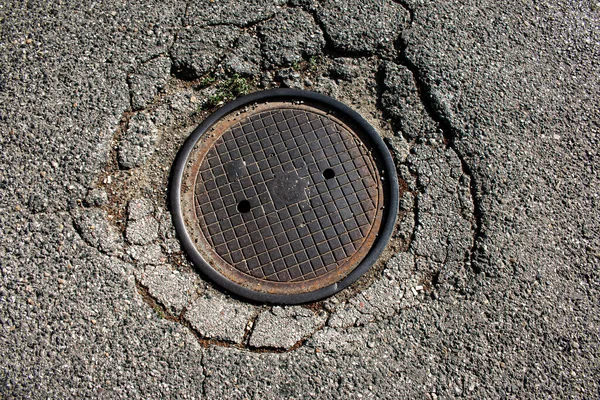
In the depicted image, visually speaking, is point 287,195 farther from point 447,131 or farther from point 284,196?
point 447,131

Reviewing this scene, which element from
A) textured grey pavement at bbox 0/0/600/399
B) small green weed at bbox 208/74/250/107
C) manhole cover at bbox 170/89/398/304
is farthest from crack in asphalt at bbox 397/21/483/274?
small green weed at bbox 208/74/250/107

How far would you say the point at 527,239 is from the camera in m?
2.61

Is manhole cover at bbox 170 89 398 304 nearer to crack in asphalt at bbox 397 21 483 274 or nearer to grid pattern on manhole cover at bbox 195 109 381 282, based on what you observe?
grid pattern on manhole cover at bbox 195 109 381 282

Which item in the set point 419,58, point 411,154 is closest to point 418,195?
point 411,154

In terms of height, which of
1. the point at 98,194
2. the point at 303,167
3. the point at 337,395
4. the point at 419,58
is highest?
the point at 419,58

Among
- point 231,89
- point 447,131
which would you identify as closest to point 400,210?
point 447,131

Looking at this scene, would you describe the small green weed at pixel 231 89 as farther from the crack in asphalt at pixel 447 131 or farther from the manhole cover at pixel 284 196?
the crack in asphalt at pixel 447 131

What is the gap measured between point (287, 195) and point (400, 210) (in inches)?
24.3

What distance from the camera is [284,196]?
8.68 ft

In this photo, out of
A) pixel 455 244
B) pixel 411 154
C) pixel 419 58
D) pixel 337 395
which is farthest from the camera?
pixel 419 58

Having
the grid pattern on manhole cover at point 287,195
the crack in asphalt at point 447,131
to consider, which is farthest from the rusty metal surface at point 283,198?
the crack in asphalt at point 447,131

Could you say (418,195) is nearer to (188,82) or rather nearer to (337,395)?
(337,395)

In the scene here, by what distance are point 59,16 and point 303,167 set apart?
175 cm

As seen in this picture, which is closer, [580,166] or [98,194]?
[98,194]
